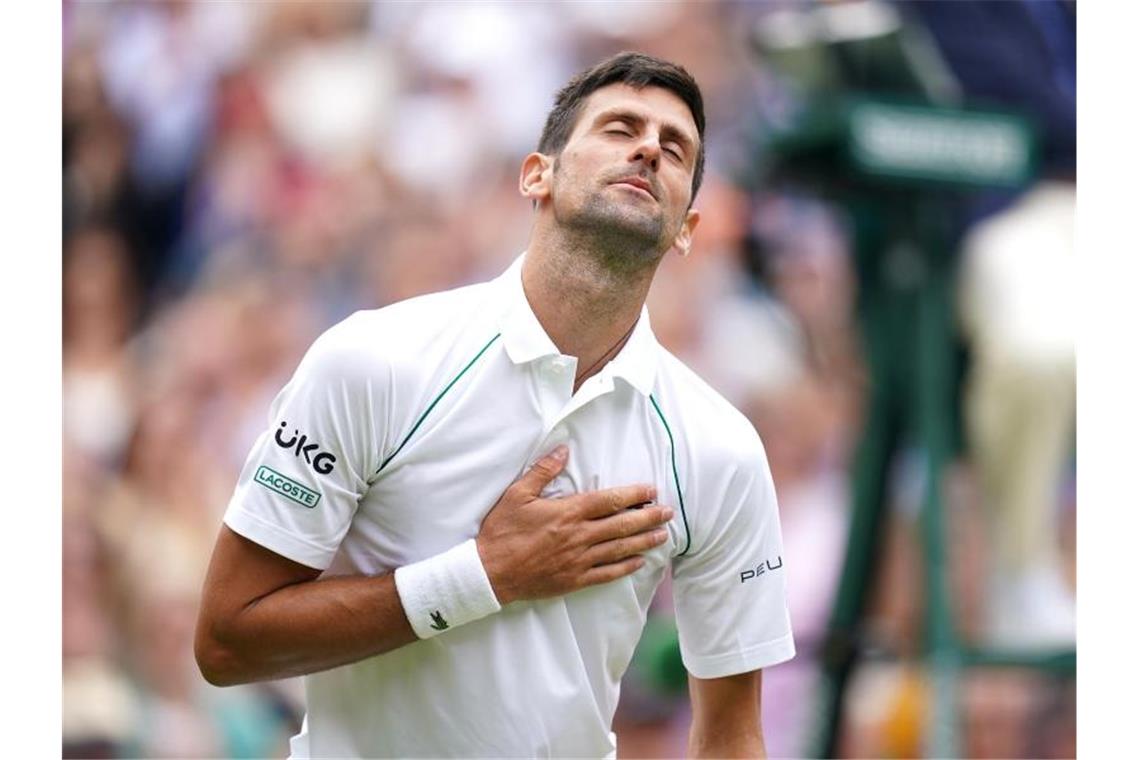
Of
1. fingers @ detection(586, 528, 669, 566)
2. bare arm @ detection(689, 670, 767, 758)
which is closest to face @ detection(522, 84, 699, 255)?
fingers @ detection(586, 528, 669, 566)

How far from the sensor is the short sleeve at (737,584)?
2.74 m

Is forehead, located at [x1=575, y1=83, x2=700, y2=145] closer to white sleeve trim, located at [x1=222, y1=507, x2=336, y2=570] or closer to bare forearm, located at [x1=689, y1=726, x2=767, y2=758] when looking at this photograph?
white sleeve trim, located at [x1=222, y1=507, x2=336, y2=570]

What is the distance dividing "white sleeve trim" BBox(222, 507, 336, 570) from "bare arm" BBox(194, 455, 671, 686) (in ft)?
0.08

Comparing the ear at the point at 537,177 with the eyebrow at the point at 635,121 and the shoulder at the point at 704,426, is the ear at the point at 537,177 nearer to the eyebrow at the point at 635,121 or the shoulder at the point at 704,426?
the eyebrow at the point at 635,121

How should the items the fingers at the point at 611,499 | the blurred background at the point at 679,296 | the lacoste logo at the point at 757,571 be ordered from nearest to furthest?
the fingers at the point at 611,499
the lacoste logo at the point at 757,571
the blurred background at the point at 679,296

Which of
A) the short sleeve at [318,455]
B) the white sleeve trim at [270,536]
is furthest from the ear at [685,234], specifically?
the white sleeve trim at [270,536]

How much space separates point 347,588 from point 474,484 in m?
0.28

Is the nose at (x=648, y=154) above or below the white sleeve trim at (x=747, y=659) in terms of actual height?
above

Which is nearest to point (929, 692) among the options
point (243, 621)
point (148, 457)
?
point (148, 457)

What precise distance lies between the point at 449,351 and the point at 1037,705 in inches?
202

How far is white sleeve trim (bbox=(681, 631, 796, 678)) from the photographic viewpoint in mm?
2785

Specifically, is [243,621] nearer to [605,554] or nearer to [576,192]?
[605,554]

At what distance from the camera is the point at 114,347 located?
6555 millimetres

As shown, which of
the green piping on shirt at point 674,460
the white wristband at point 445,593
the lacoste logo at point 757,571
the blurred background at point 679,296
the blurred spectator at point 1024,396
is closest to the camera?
the white wristband at point 445,593
